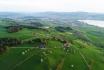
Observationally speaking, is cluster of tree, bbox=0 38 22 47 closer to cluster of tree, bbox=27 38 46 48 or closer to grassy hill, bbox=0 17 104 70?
grassy hill, bbox=0 17 104 70

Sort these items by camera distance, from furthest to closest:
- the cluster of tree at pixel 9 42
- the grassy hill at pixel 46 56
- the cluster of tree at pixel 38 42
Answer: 1. the cluster of tree at pixel 9 42
2. the cluster of tree at pixel 38 42
3. the grassy hill at pixel 46 56

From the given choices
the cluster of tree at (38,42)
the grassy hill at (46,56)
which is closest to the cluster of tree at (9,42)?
the grassy hill at (46,56)

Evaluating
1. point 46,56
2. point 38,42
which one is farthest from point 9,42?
point 46,56

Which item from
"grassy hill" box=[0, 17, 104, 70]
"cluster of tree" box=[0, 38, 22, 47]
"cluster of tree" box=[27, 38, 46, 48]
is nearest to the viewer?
"grassy hill" box=[0, 17, 104, 70]

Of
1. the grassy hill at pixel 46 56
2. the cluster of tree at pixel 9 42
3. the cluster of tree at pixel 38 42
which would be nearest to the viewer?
the grassy hill at pixel 46 56

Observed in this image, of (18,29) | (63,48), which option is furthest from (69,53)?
(18,29)

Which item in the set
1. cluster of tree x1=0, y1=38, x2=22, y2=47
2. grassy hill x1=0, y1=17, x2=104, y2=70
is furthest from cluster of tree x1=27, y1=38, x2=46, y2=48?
cluster of tree x1=0, y1=38, x2=22, y2=47

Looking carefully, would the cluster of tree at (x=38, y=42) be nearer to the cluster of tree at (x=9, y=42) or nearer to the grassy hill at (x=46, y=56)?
the grassy hill at (x=46, y=56)

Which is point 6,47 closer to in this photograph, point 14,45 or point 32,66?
point 14,45

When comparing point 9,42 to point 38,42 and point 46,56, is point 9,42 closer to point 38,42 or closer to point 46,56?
point 38,42

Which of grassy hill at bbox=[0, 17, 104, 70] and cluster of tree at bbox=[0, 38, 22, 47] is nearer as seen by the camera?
grassy hill at bbox=[0, 17, 104, 70]

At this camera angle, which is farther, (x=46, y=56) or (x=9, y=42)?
(x=9, y=42)

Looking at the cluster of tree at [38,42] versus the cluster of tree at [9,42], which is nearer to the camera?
the cluster of tree at [38,42]
